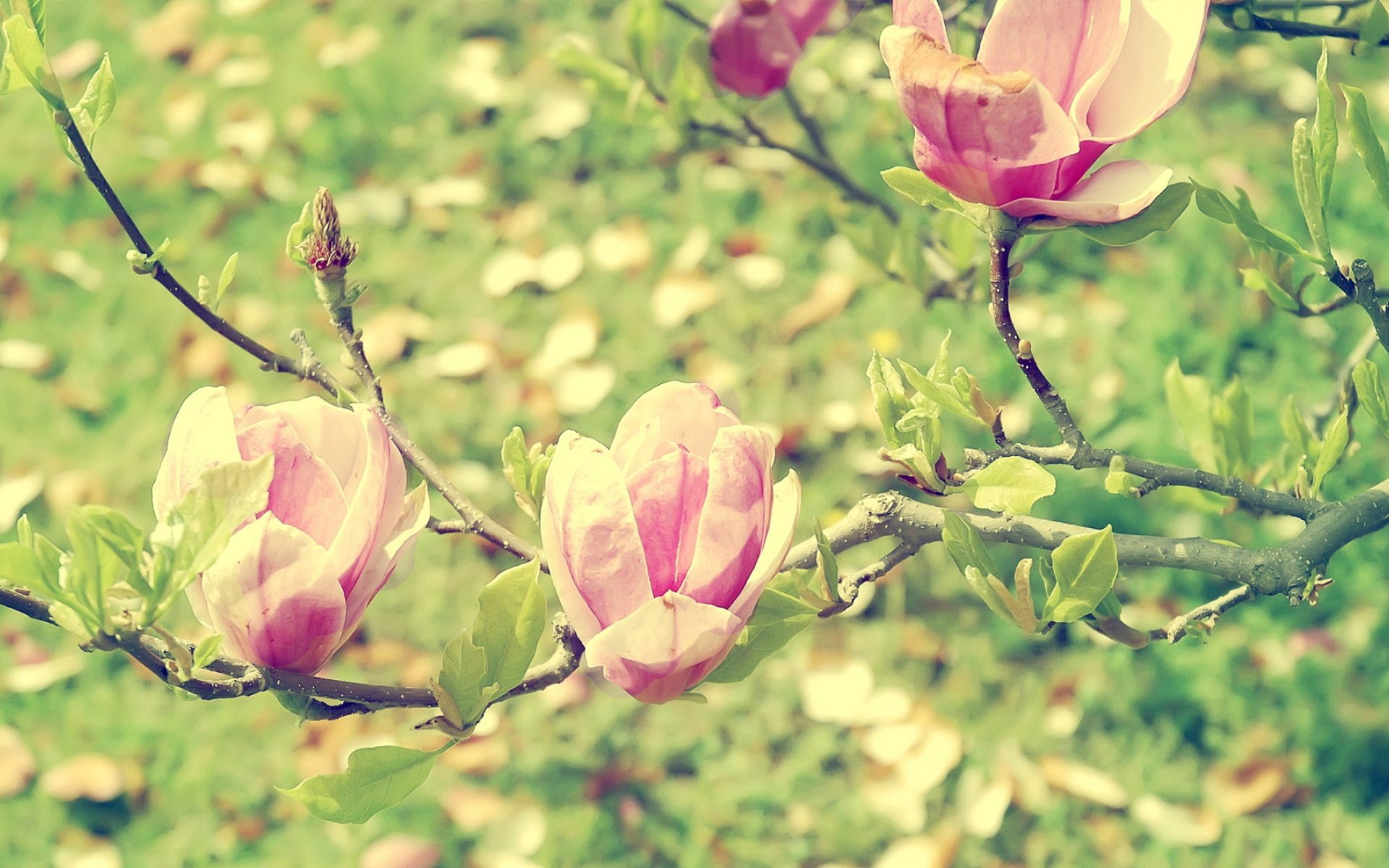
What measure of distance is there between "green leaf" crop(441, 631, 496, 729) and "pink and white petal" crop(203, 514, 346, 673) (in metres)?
0.06

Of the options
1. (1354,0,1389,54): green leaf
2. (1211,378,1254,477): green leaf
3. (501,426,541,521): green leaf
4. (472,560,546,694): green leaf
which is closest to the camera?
(472,560,546,694): green leaf

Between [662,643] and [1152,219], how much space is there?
0.31 metres

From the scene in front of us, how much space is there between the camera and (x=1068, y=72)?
556 mm

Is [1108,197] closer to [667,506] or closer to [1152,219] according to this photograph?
[1152,219]

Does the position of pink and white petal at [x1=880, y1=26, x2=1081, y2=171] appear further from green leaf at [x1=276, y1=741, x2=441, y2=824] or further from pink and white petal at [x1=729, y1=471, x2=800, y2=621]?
green leaf at [x1=276, y1=741, x2=441, y2=824]

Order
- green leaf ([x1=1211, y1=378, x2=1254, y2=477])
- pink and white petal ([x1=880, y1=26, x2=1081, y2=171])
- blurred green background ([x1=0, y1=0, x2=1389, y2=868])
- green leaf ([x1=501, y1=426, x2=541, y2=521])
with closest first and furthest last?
pink and white petal ([x1=880, y1=26, x2=1081, y2=171]), green leaf ([x1=501, y1=426, x2=541, y2=521]), green leaf ([x1=1211, y1=378, x2=1254, y2=477]), blurred green background ([x1=0, y1=0, x2=1389, y2=868])

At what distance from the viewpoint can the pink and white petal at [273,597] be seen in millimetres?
573

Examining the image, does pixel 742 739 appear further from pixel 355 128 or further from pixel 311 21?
pixel 311 21

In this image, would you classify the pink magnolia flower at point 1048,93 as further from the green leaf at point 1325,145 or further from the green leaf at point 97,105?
the green leaf at point 97,105

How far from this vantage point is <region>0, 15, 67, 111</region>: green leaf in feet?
1.99

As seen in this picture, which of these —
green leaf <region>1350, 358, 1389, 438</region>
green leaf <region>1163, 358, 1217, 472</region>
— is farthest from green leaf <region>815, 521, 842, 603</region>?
green leaf <region>1163, 358, 1217, 472</region>

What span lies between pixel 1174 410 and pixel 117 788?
1.51 m

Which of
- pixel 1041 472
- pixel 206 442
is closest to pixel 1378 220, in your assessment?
pixel 1041 472

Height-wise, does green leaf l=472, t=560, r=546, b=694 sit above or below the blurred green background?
above
